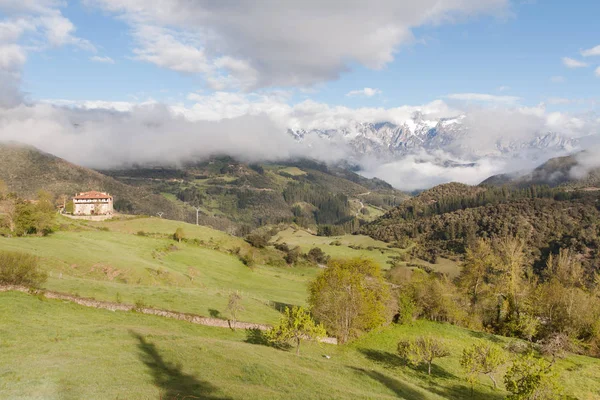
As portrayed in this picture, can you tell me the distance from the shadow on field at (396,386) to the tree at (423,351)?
20.7ft

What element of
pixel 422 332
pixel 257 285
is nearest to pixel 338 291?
pixel 422 332

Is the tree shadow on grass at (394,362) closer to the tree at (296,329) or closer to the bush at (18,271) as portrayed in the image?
the tree at (296,329)

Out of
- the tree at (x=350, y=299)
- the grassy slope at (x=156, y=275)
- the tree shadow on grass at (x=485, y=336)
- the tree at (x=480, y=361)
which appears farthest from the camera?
the tree shadow on grass at (x=485, y=336)

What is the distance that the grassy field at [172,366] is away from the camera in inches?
989

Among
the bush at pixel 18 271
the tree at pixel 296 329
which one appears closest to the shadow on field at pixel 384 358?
the tree at pixel 296 329

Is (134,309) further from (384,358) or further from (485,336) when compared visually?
(485,336)

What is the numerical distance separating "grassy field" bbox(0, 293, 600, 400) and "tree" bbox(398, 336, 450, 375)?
140 centimetres

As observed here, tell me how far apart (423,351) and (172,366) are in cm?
2731

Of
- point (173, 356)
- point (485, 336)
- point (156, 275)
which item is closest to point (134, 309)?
point (173, 356)

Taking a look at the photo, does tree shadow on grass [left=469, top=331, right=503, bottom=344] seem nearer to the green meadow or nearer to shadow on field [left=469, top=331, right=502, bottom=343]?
shadow on field [left=469, top=331, right=502, bottom=343]

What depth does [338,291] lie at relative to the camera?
5453 cm

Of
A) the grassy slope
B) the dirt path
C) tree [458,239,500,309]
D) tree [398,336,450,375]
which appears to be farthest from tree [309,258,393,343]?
tree [458,239,500,309]

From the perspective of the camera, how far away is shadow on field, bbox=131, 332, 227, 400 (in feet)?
82.1

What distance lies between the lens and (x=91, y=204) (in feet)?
572
